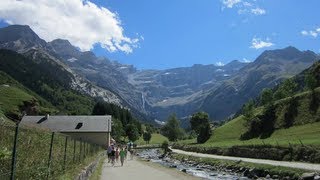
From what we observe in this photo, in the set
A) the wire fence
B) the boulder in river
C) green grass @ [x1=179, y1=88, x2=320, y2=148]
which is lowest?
the boulder in river

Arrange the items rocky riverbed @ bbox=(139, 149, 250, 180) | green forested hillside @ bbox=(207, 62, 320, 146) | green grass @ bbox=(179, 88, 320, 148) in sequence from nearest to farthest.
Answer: rocky riverbed @ bbox=(139, 149, 250, 180), green grass @ bbox=(179, 88, 320, 148), green forested hillside @ bbox=(207, 62, 320, 146)

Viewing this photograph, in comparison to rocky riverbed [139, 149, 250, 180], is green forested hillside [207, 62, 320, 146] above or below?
above

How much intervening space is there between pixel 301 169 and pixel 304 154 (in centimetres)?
1292

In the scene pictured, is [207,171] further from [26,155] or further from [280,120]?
[280,120]

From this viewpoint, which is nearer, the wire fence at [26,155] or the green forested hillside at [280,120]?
the wire fence at [26,155]

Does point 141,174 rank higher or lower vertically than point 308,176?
higher

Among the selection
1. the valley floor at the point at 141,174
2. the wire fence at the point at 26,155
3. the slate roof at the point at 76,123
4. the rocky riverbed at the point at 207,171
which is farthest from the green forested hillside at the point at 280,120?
the wire fence at the point at 26,155

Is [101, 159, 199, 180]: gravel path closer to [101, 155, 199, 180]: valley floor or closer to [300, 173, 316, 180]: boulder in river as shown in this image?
[101, 155, 199, 180]: valley floor

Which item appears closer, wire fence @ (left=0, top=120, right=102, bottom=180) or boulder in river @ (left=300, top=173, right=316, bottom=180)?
wire fence @ (left=0, top=120, right=102, bottom=180)

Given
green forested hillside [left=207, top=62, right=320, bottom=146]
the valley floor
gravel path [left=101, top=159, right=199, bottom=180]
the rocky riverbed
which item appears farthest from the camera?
green forested hillside [left=207, top=62, right=320, bottom=146]

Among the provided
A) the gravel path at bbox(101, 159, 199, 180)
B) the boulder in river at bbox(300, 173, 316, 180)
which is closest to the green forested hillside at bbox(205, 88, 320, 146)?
the gravel path at bbox(101, 159, 199, 180)

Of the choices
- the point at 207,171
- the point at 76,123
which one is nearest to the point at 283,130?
the point at 76,123

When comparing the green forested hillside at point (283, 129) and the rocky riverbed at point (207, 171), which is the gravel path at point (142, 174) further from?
the green forested hillside at point (283, 129)

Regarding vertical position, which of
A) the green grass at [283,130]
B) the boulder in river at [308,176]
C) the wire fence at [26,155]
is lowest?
the boulder in river at [308,176]
